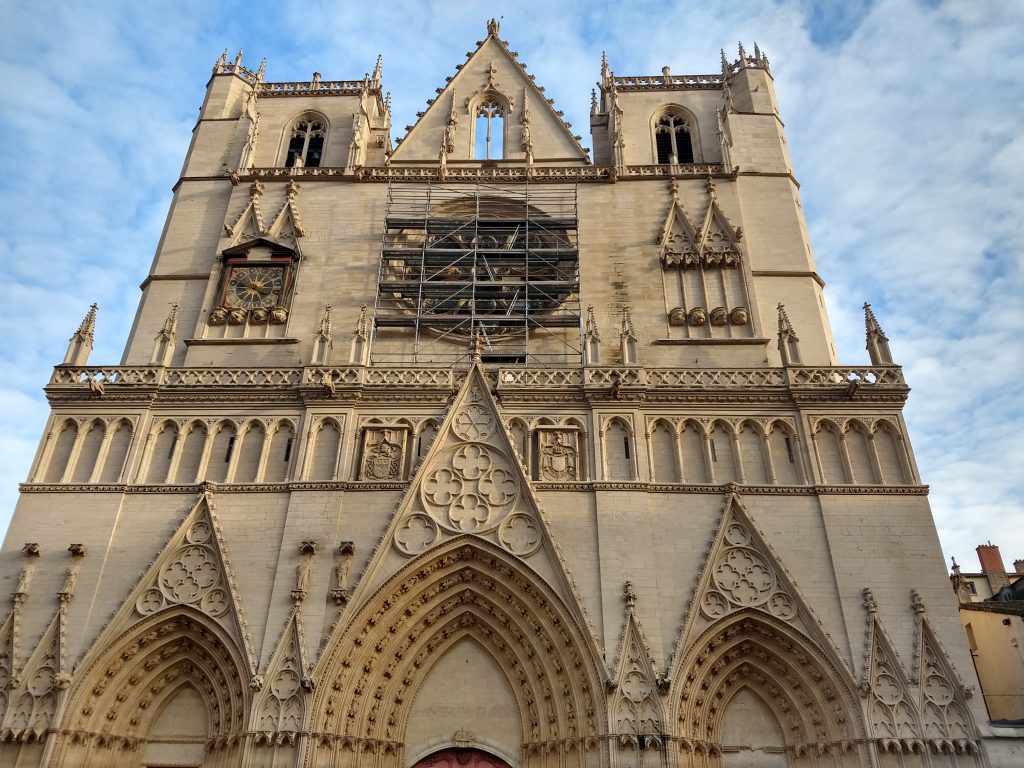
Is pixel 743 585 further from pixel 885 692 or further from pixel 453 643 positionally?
pixel 453 643

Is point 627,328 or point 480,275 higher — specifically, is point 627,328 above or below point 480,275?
below

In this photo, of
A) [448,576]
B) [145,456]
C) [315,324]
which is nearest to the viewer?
[448,576]

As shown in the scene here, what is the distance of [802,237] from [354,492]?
13.1m

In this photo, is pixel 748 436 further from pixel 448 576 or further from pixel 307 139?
pixel 307 139

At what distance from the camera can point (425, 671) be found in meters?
14.7

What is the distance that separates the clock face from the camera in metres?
19.3

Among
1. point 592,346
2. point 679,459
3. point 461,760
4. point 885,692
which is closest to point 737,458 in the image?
point 679,459

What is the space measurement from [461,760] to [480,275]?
37.5ft

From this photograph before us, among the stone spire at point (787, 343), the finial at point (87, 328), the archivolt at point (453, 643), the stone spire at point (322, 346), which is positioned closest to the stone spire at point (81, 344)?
the finial at point (87, 328)

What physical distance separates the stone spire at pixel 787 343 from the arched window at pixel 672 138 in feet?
24.1

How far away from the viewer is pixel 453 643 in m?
15.0

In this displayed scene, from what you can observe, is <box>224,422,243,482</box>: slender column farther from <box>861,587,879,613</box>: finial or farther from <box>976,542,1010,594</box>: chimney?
<box>976,542,1010,594</box>: chimney

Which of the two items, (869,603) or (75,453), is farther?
(75,453)

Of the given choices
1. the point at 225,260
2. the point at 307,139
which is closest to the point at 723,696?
the point at 225,260
